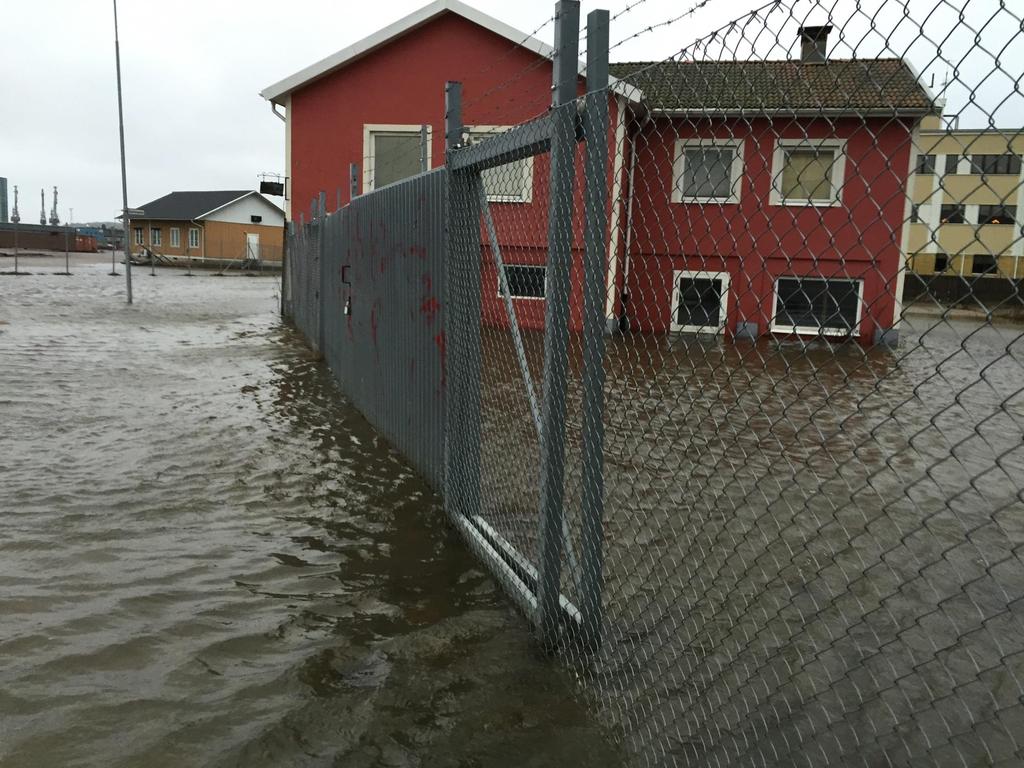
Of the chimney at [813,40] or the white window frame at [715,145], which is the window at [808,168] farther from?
the chimney at [813,40]

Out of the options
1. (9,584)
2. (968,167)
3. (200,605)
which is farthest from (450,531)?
(968,167)

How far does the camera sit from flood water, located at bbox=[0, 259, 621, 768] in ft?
9.84

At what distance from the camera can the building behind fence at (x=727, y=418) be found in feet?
7.39

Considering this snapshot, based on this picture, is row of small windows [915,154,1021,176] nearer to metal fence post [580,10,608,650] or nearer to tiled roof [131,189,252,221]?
metal fence post [580,10,608,650]

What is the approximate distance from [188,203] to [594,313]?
62.7 m

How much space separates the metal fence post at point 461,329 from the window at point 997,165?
3041mm

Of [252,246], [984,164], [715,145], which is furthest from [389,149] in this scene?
[252,246]

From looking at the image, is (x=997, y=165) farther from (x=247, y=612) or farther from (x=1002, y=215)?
(x=247, y=612)

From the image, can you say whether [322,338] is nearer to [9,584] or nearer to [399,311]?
[399,311]

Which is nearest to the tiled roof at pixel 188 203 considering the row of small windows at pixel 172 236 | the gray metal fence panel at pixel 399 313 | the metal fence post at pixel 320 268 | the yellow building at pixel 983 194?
the row of small windows at pixel 172 236

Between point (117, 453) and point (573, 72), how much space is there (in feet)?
16.6

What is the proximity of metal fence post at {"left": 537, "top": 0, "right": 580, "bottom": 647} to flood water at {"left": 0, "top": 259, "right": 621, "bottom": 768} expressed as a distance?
0.34 meters

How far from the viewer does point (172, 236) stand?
194 feet

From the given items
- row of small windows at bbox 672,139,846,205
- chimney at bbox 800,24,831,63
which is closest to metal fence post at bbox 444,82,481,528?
row of small windows at bbox 672,139,846,205
